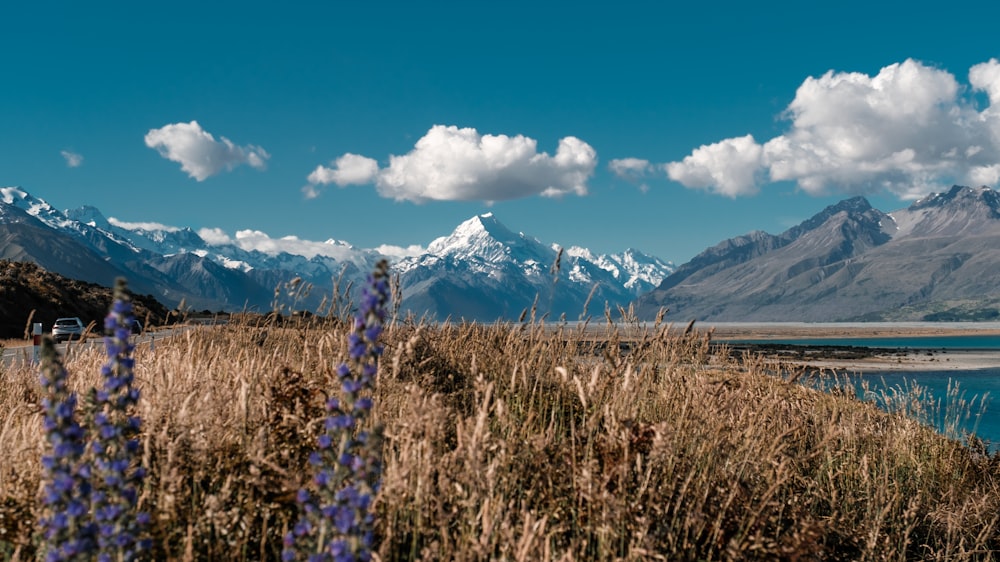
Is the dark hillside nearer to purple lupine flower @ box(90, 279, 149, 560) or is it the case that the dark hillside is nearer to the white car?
the white car

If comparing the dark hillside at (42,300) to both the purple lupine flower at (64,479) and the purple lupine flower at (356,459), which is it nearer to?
the purple lupine flower at (64,479)

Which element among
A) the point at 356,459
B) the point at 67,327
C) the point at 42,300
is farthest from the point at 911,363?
the point at 356,459

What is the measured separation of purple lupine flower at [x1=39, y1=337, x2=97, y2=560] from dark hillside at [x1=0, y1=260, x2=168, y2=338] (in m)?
40.0

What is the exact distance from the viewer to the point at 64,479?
247 cm

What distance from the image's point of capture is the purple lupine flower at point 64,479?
245cm

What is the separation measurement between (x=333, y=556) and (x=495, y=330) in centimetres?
800

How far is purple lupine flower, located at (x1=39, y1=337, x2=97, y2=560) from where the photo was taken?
8.05 ft

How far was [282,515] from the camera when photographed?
12.5 feet

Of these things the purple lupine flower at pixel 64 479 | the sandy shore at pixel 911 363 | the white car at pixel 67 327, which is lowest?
the sandy shore at pixel 911 363

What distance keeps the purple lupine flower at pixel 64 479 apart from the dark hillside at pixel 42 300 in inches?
1575

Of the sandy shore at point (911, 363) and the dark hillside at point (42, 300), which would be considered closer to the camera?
the dark hillside at point (42, 300)

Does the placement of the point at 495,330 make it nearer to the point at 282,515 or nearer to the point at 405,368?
the point at 405,368

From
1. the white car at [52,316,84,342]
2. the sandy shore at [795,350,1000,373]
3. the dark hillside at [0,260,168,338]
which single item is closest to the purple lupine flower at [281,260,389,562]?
the white car at [52,316,84,342]

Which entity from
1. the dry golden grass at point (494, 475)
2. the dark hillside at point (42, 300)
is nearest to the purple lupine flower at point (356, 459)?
the dry golden grass at point (494, 475)
